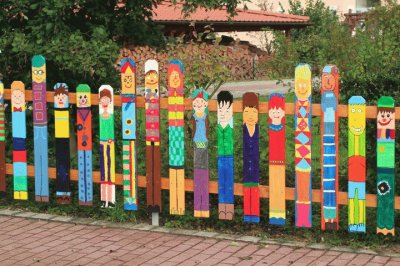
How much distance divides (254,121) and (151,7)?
304 centimetres

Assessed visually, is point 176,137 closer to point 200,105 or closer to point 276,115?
point 200,105

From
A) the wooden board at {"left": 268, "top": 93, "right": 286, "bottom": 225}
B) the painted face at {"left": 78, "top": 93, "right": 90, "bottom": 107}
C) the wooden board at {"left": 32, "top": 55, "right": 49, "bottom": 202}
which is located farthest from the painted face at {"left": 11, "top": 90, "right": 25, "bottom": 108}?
the wooden board at {"left": 268, "top": 93, "right": 286, "bottom": 225}

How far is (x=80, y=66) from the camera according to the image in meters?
8.00

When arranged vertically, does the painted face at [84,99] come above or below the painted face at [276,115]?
above

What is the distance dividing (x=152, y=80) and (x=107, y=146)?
0.82m

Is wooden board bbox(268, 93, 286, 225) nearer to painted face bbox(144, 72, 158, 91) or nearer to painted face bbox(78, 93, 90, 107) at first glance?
painted face bbox(144, 72, 158, 91)

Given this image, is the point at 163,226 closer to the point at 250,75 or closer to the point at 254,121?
the point at 254,121

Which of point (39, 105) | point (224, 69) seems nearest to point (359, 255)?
point (224, 69)

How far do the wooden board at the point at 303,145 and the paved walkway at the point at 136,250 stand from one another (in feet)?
1.33

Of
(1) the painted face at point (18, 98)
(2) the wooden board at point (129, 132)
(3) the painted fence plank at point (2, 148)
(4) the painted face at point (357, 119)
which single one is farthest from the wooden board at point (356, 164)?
(3) the painted fence plank at point (2, 148)

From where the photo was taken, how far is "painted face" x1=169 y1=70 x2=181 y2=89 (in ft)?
23.3

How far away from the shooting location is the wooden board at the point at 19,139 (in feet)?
25.6

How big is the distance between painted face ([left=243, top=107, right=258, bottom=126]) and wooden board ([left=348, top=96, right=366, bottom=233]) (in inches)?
32.1

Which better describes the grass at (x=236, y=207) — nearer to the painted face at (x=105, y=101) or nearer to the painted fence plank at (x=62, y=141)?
the painted fence plank at (x=62, y=141)
